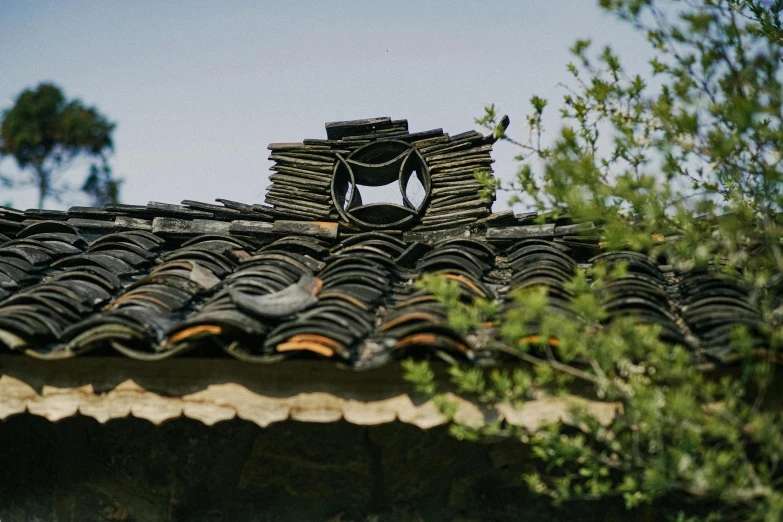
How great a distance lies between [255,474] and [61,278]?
1.22 meters

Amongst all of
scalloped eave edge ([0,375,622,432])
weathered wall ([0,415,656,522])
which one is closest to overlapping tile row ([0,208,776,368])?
scalloped eave edge ([0,375,622,432])

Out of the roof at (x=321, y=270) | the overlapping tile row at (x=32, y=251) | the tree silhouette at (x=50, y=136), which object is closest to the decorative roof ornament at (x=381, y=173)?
the roof at (x=321, y=270)

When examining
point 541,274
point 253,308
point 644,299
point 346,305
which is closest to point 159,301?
point 253,308

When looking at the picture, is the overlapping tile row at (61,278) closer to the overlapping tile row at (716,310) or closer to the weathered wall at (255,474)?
the weathered wall at (255,474)

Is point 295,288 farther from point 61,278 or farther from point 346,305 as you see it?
point 61,278

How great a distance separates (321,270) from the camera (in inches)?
140

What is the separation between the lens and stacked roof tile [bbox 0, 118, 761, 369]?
2650 mm

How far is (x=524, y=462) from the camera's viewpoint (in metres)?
2.77

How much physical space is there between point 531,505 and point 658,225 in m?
1.05

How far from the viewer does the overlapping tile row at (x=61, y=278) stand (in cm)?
278

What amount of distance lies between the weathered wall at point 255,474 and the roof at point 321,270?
42cm

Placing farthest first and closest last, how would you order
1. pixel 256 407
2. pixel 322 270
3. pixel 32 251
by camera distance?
pixel 32 251
pixel 322 270
pixel 256 407

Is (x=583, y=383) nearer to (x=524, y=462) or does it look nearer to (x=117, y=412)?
(x=524, y=462)

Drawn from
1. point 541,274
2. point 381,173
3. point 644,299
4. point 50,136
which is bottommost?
point 644,299
